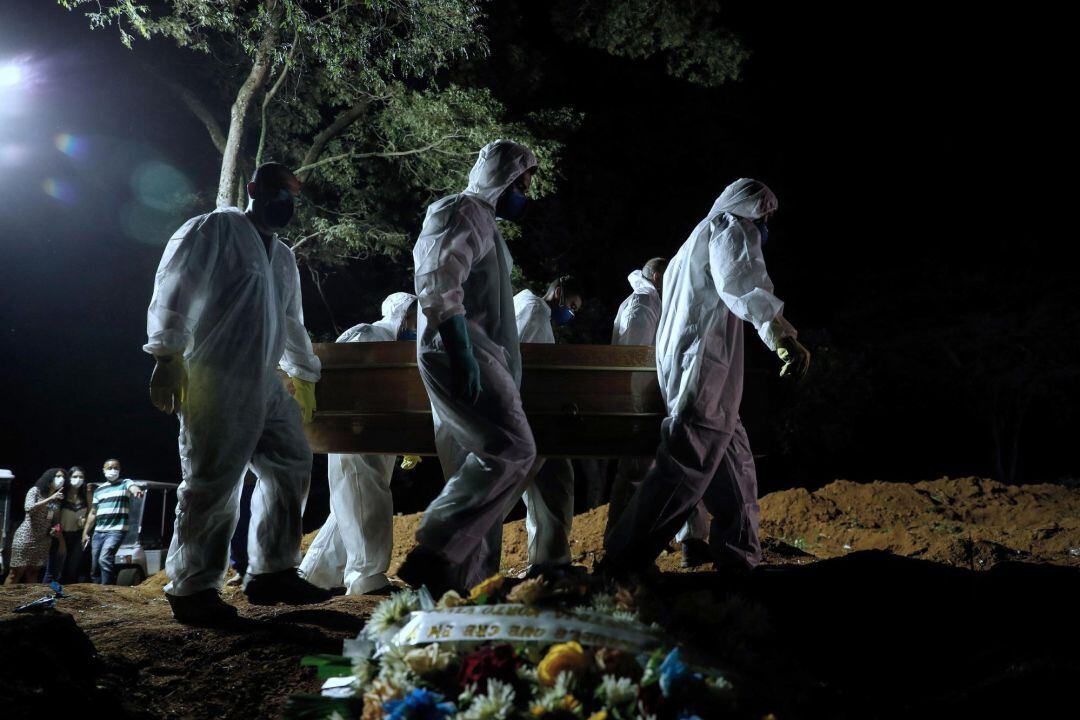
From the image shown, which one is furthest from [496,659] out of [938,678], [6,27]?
[6,27]

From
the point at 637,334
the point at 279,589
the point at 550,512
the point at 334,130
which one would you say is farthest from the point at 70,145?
the point at 279,589

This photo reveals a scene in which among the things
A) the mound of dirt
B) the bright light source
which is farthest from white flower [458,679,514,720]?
the bright light source

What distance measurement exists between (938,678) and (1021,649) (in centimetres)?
33

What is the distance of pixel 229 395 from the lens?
14.0 feet

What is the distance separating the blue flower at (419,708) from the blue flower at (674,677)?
1.59 feet

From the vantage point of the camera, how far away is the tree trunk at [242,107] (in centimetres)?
1086

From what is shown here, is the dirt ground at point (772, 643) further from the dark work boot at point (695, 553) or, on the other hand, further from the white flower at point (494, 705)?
the dark work boot at point (695, 553)

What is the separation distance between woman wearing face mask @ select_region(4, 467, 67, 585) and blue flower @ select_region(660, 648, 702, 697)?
7.71 metres

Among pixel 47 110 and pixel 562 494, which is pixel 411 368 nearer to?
pixel 562 494

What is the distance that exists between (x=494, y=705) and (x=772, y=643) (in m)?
1.25

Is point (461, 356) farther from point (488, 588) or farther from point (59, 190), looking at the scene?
point (59, 190)

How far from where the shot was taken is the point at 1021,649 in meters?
3.26

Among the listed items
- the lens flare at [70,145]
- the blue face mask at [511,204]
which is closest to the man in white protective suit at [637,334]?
the blue face mask at [511,204]

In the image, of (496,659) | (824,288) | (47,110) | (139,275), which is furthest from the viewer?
(824,288)
